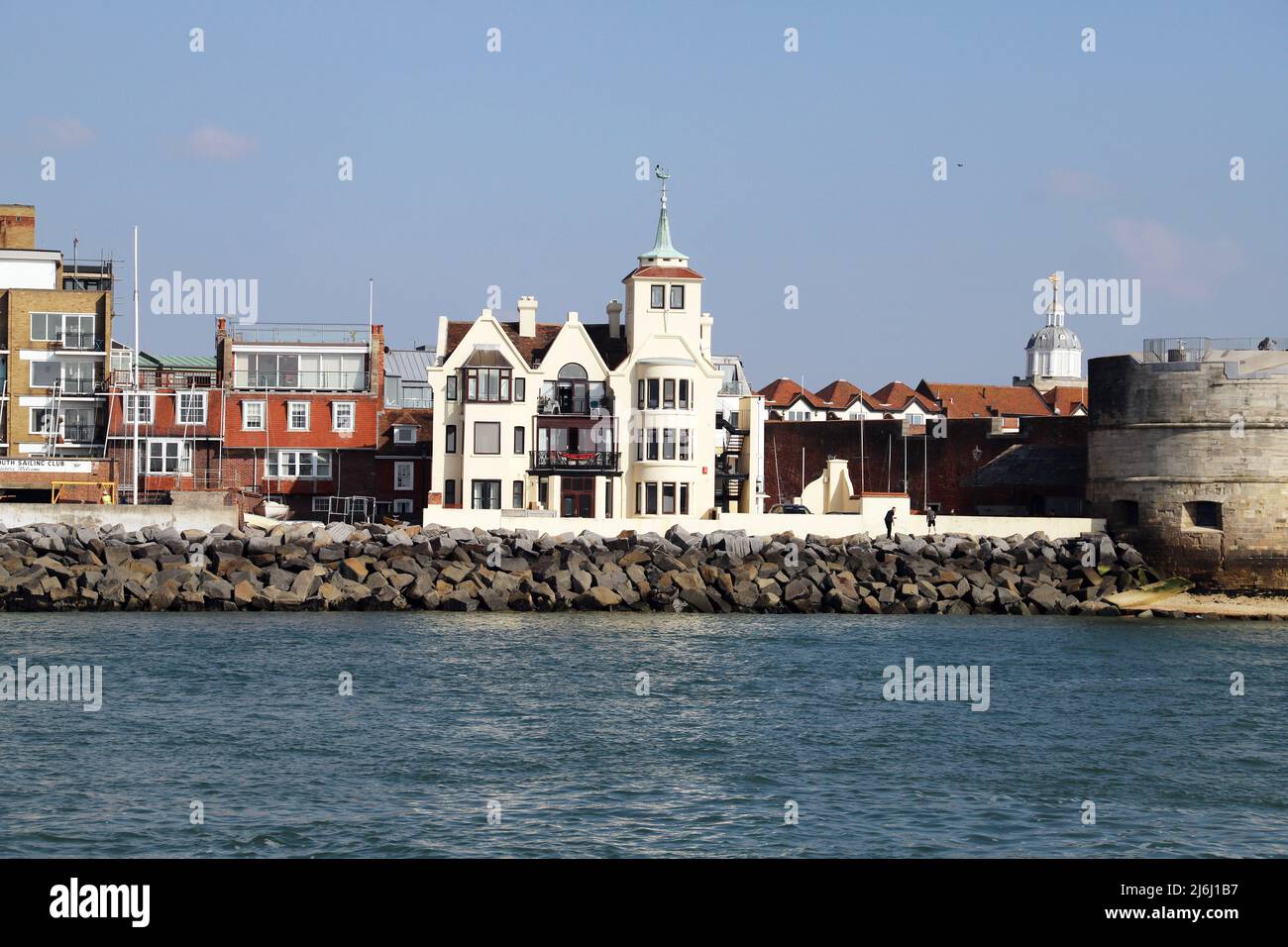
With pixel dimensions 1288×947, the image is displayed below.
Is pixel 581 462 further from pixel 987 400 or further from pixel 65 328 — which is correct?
pixel 987 400

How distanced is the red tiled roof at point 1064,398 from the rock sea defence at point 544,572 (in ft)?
154

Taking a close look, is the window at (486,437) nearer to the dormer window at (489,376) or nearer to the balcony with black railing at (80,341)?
the dormer window at (489,376)

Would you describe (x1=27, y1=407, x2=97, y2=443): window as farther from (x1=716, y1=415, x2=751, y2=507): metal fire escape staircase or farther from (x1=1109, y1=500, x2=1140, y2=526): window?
(x1=1109, y1=500, x2=1140, y2=526): window

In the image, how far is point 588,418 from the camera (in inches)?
2319

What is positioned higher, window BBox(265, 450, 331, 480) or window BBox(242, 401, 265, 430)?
window BBox(242, 401, 265, 430)

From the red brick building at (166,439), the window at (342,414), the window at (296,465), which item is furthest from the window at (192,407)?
the window at (342,414)

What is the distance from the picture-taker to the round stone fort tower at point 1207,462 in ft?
171

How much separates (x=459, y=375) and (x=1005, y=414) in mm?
48299

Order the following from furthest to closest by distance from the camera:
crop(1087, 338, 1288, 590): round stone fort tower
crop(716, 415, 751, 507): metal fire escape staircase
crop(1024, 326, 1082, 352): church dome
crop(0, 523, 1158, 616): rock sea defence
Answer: crop(1024, 326, 1082, 352): church dome < crop(716, 415, 751, 507): metal fire escape staircase < crop(1087, 338, 1288, 590): round stone fort tower < crop(0, 523, 1158, 616): rock sea defence

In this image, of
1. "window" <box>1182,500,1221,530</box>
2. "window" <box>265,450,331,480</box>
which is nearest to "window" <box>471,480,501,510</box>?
"window" <box>265,450,331,480</box>

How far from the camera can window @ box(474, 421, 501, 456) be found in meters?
58.4

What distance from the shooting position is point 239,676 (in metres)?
32.1

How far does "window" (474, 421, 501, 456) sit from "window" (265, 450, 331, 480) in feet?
22.9

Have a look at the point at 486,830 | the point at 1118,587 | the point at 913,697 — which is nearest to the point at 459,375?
the point at 1118,587
